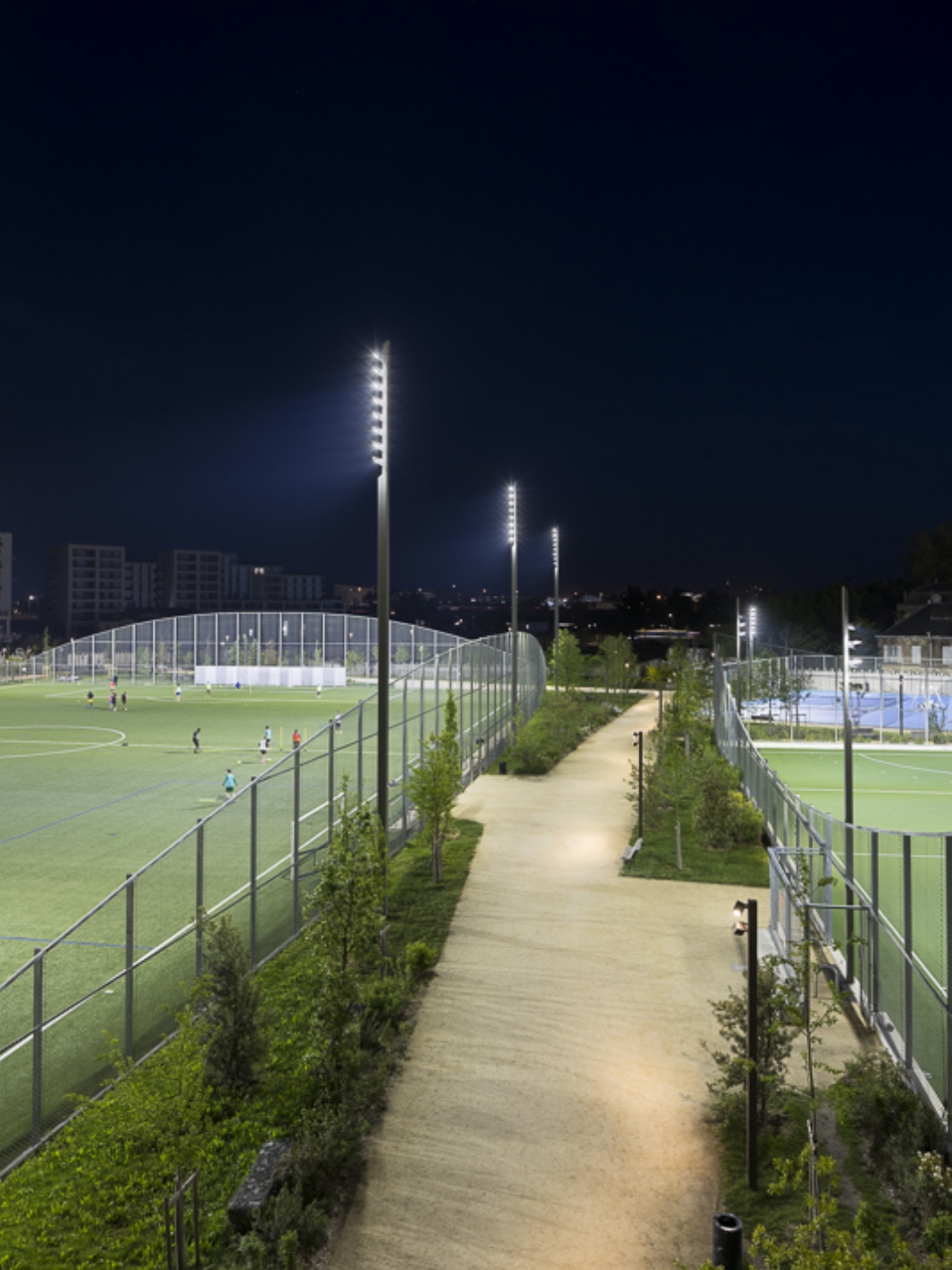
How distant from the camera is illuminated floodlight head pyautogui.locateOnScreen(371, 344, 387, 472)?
56.7 feet

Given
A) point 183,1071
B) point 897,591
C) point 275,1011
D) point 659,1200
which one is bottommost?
point 659,1200

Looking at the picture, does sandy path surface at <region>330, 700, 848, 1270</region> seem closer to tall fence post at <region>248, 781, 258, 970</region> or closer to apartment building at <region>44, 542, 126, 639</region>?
tall fence post at <region>248, 781, 258, 970</region>

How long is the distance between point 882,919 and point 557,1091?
19.2ft

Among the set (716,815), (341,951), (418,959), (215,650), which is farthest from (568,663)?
(341,951)

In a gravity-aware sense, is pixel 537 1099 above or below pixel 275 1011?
below

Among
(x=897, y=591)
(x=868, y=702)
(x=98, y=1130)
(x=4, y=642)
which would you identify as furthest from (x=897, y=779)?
(x=4, y=642)

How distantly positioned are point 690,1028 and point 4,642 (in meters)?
167

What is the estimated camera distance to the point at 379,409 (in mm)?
17469

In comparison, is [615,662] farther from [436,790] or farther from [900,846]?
[436,790]

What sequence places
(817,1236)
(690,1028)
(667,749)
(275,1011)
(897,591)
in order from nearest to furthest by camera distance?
(817,1236) < (275,1011) < (690,1028) < (667,749) < (897,591)

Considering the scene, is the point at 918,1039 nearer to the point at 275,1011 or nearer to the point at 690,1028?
the point at 690,1028

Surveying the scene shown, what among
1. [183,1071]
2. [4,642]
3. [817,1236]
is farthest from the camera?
[4,642]

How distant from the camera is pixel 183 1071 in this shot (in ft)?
24.3

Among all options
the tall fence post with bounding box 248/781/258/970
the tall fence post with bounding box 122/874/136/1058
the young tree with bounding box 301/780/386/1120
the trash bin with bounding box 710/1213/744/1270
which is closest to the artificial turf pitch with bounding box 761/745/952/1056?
the trash bin with bounding box 710/1213/744/1270
